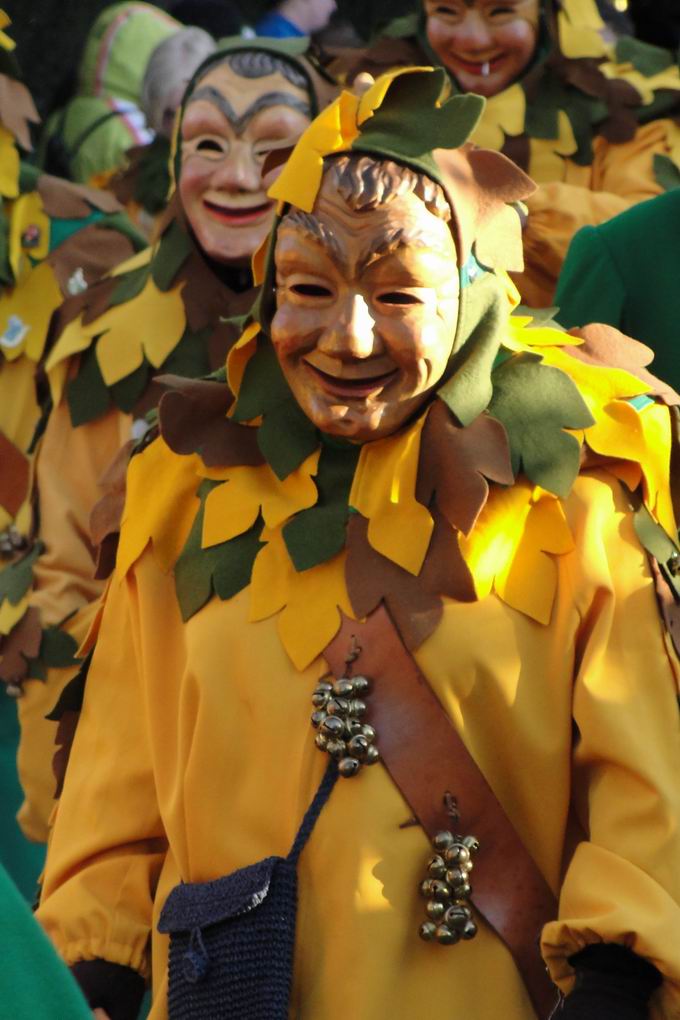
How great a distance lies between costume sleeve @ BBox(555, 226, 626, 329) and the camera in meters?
4.41

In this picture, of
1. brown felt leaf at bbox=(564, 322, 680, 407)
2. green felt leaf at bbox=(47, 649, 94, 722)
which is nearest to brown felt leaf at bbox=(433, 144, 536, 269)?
brown felt leaf at bbox=(564, 322, 680, 407)

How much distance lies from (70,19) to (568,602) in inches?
238

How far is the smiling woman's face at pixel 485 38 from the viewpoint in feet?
18.9

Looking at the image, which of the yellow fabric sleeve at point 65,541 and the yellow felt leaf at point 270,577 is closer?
the yellow felt leaf at point 270,577

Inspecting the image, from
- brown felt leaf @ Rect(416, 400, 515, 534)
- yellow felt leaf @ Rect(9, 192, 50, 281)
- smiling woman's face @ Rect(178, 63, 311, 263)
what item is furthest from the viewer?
yellow felt leaf @ Rect(9, 192, 50, 281)

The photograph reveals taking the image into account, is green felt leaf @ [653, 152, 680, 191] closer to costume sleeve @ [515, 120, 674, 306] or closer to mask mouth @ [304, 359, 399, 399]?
costume sleeve @ [515, 120, 674, 306]

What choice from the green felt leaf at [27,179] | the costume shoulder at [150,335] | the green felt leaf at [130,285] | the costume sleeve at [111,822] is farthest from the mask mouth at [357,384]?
the green felt leaf at [27,179]

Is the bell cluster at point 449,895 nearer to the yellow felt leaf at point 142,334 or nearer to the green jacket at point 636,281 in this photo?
the green jacket at point 636,281

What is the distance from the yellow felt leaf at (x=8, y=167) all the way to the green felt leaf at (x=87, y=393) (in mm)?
645

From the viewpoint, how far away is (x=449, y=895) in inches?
129

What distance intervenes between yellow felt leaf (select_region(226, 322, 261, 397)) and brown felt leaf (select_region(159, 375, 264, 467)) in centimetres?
4

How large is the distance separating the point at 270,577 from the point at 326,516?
126 mm

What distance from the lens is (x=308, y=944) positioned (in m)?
3.34

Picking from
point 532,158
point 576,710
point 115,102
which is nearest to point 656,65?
point 532,158
